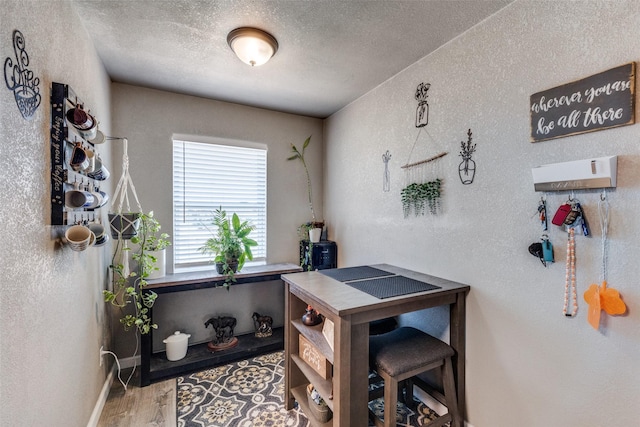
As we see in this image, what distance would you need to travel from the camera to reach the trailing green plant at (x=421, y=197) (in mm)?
1911

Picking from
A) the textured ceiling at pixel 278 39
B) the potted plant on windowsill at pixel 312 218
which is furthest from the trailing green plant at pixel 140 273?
the potted plant on windowsill at pixel 312 218

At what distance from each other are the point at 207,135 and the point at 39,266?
6.18ft

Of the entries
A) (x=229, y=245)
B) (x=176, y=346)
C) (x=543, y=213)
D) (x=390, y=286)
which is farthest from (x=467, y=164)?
(x=176, y=346)

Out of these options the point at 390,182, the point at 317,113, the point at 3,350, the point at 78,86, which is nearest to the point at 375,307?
the point at 390,182

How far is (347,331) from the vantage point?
4.48 feet

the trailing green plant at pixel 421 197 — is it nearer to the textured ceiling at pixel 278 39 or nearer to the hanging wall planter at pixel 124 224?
the textured ceiling at pixel 278 39

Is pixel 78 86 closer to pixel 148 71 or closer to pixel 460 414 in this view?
pixel 148 71

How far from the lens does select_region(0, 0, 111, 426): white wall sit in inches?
35.8

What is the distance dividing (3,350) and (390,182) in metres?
2.26

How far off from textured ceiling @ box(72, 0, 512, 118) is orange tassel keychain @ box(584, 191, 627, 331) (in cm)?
115

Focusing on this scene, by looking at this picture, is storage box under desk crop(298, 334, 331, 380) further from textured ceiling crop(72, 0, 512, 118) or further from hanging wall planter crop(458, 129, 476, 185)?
textured ceiling crop(72, 0, 512, 118)

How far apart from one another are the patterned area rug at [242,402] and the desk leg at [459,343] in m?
0.33

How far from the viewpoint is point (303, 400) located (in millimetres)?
1820

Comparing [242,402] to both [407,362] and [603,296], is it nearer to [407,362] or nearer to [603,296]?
[407,362]
